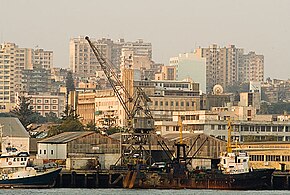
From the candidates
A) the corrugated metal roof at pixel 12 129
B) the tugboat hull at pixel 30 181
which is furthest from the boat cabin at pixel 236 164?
the corrugated metal roof at pixel 12 129

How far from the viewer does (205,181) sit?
10875cm

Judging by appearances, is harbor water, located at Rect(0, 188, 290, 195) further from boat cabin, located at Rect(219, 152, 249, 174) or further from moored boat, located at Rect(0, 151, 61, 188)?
boat cabin, located at Rect(219, 152, 249, 174)

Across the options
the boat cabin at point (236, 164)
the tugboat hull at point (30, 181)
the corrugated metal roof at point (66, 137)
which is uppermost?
the corrugated metal roof at point (66, 137)

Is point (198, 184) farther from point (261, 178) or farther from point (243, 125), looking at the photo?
point (243, 125)

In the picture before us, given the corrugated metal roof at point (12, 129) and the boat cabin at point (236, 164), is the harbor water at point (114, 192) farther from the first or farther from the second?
the corrugated metal roof at point (12, 129)

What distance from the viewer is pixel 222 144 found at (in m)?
127

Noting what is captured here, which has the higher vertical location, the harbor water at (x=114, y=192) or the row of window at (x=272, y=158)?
the row of window at (x=272, y=158)

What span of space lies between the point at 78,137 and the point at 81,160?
17.0 ft

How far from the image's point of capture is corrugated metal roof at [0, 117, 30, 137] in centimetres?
13632

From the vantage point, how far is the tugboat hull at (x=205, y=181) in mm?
107500

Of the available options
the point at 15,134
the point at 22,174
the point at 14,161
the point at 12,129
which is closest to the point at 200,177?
the point at 22,174

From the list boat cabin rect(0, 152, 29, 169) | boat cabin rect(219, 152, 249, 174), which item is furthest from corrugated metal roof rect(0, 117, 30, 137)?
boat cabin rect(219, 152, 249, 174)

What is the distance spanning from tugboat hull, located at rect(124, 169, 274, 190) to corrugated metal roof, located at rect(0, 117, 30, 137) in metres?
29.6

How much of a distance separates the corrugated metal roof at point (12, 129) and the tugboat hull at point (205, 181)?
29.6 m
